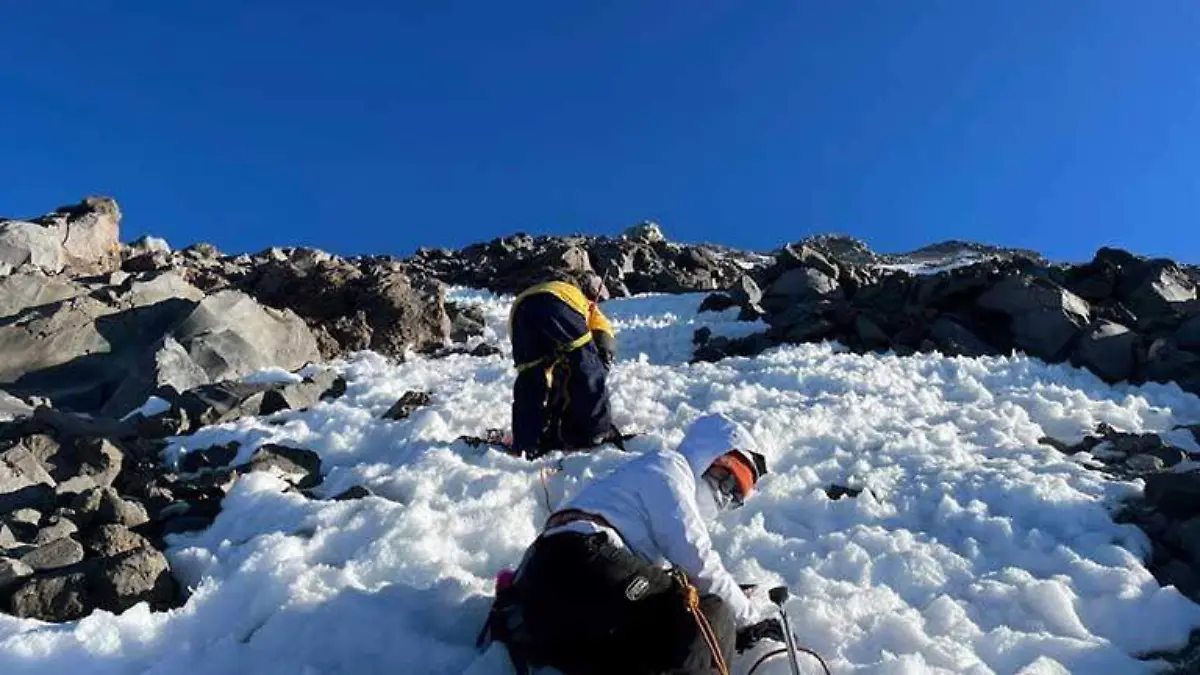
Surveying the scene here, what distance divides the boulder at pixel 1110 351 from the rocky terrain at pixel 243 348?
3 cm

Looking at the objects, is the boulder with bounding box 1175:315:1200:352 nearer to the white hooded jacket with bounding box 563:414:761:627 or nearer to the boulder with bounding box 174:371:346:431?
the white hooded jacket with bounding box 563:414:761:627

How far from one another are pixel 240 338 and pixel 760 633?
1121cm

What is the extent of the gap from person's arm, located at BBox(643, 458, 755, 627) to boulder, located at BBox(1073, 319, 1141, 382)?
37.0 feet

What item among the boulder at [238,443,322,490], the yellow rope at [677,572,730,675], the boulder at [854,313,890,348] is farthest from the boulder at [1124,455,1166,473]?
the boulder at [238,443,322,490]

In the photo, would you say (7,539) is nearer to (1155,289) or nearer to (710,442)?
(710,442)

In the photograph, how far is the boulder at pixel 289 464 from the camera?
9820mm

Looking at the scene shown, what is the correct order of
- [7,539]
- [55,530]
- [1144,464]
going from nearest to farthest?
[7,539] → [55,530] → [1144,464]

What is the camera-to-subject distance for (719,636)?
573 centimetres

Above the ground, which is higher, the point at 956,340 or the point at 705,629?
the point at 956,340

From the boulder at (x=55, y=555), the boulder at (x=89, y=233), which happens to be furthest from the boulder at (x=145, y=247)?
the boulder at (x=55, y=555)

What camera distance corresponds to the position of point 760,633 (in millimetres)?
6094

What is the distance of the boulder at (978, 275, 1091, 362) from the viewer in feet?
53.5

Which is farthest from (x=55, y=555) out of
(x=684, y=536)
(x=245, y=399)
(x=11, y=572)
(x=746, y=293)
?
(x=746, y=293)

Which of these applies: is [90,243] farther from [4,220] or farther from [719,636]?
[719,636]
